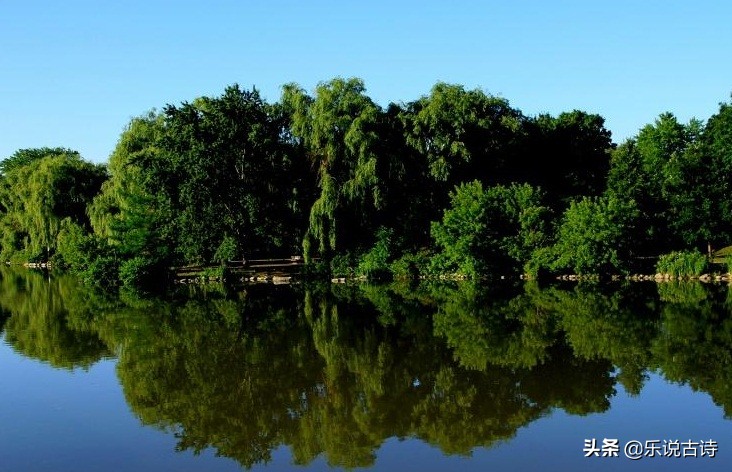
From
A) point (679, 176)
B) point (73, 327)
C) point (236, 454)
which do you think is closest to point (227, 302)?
point (73, 327)

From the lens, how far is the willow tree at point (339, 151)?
124ft

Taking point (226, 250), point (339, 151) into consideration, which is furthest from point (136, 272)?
point (339, 151)

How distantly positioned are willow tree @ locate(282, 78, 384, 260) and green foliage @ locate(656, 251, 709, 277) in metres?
14.8

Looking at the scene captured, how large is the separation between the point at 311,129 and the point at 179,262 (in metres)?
11.2

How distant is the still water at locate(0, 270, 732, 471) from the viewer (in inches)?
398

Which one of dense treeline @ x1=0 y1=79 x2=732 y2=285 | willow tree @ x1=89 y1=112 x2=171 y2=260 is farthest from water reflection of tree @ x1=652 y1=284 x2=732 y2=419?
willow tree @ x1=89 y1=112 x2=171 y2=260

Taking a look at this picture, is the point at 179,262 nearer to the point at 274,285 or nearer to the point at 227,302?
the point at 274,285

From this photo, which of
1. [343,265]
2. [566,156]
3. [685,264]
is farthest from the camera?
[566,156]

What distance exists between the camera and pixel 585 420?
11.4 m

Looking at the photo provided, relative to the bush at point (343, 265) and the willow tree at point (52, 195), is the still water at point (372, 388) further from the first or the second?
the willow tree at point (52, 195)

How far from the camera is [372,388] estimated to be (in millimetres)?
13688

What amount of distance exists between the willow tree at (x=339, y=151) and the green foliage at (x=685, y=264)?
1479 cm

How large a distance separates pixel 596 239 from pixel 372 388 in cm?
2388

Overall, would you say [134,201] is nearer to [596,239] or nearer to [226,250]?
[226,250]
